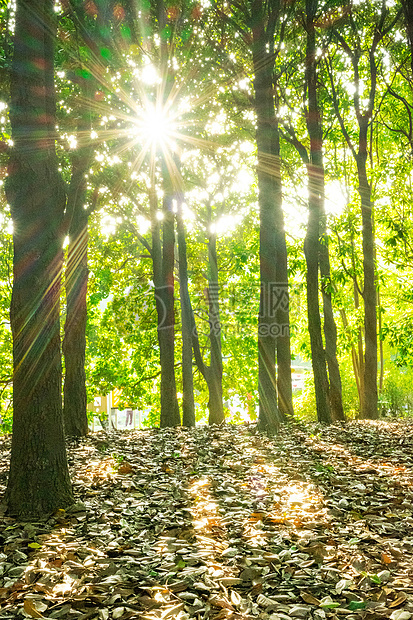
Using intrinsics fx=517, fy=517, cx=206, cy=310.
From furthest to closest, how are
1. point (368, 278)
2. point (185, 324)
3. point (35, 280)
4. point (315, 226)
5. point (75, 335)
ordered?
point (185, 324) < point (368, 278) < point (315, 226) < point (75, 335) < point (35, 280)

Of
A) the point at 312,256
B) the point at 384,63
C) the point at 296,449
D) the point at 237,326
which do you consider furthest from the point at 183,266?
the point at 237,326

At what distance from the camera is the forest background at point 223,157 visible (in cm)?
900

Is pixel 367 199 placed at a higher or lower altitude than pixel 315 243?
higher

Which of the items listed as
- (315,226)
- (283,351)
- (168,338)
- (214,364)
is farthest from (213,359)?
(315,226)

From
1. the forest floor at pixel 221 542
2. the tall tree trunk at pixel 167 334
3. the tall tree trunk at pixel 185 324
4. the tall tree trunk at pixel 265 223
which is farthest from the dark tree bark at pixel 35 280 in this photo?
the tall tree trunk at pixel 185 324

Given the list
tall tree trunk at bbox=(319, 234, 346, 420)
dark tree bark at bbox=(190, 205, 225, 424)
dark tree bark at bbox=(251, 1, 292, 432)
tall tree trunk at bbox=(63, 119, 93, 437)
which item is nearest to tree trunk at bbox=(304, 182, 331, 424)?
tall tree trunk at bbox=(319, 234, 346, 420)

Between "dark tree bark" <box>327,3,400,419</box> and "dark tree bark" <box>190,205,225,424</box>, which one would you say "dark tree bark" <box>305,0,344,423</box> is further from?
"dark tree bark" <box>190,205,225,424</box>

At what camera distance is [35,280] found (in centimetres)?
491

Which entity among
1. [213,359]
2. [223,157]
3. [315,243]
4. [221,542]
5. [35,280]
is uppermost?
[223,157]

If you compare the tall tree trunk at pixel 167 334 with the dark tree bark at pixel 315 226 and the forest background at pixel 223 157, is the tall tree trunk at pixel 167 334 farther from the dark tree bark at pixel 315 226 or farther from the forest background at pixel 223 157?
the dark tree bark at pixel 315 226

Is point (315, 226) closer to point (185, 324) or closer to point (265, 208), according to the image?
point (265, 208)

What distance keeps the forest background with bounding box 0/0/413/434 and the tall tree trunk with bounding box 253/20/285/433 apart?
1.1 inches

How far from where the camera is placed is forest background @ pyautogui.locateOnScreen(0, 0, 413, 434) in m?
9.00

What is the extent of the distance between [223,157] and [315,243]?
15.9ft
